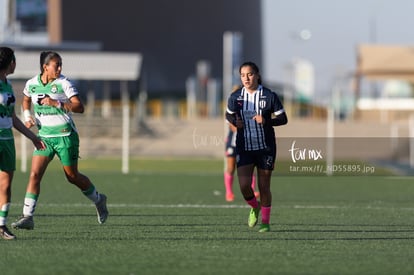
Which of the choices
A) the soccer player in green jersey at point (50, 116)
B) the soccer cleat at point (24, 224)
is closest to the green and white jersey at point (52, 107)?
the soccer player in green jersey at point (50, 116)

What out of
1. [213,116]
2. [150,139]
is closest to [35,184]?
[150,139]

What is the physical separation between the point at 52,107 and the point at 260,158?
2616 millimetres

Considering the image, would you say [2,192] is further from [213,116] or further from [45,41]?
[45,41]

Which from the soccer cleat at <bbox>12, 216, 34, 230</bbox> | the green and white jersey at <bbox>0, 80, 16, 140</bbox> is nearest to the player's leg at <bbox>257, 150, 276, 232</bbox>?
the soccer cleat at <bbox>12, 216, 34, 230</bbox>

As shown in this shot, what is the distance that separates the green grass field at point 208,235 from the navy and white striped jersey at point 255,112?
1085 millimetres

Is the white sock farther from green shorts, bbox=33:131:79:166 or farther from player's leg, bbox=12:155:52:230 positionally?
green shorts, bbox=33:131:79:166

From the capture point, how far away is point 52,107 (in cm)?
1372

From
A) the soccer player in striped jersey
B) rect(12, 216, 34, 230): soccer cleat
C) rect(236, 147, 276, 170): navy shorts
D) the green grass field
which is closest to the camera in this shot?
the green grass field

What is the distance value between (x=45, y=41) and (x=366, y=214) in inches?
2590

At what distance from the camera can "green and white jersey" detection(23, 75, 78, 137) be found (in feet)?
44.8

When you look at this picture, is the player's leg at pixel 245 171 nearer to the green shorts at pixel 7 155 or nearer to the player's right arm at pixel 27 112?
the player's right arm at pixel 27 112

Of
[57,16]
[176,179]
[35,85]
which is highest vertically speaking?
[57,16]

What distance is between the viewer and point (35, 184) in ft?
45.7

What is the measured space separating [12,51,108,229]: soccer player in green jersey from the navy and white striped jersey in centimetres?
199
